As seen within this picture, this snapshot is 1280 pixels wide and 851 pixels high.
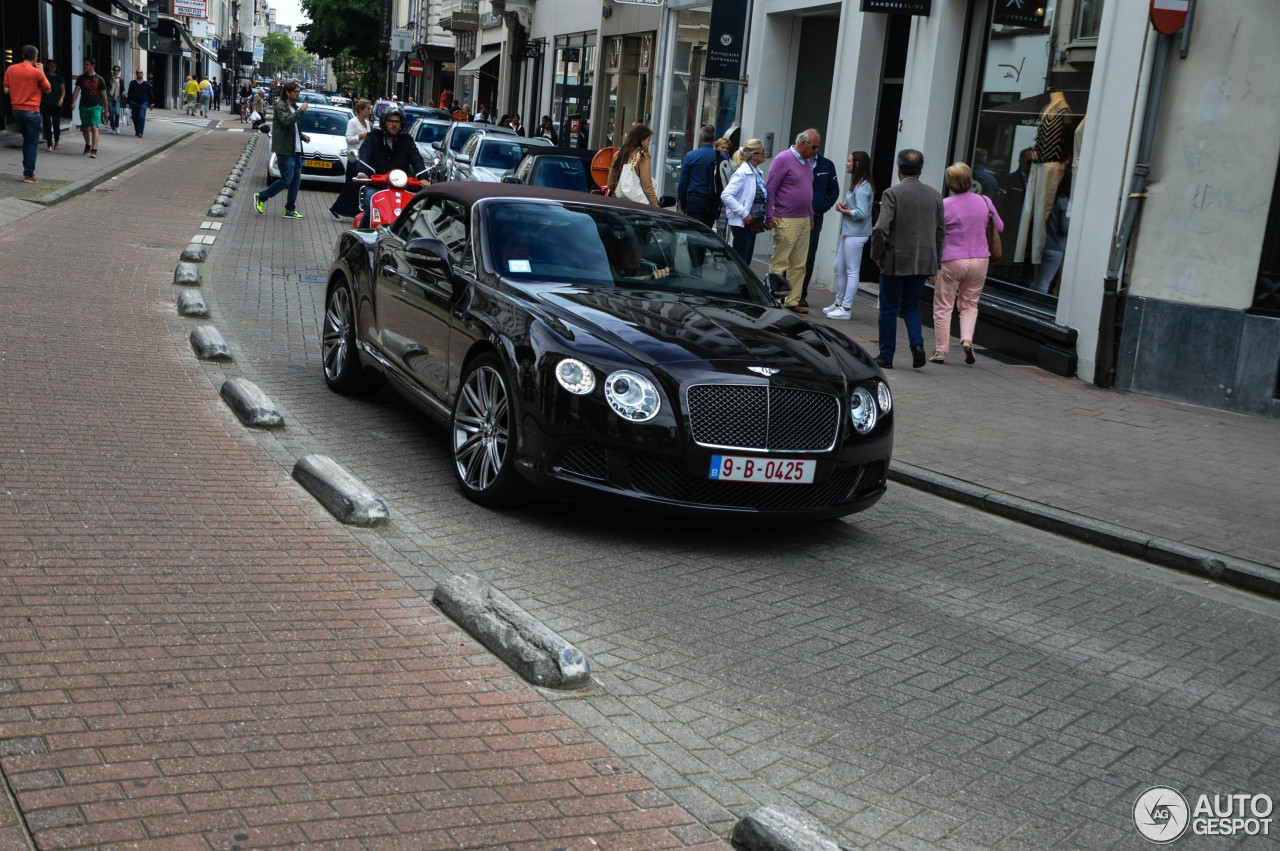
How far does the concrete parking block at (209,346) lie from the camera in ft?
31.0

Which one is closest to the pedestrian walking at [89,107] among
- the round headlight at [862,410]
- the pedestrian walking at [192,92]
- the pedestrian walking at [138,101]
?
the pedestrian walking at [138,101]

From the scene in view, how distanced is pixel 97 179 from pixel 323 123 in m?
6.49

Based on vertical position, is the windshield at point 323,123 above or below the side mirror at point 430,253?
above

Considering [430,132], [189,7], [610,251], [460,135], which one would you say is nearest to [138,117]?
[430,132]

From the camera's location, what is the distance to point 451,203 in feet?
25.3

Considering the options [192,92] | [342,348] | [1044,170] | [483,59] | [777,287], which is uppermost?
[483,59]

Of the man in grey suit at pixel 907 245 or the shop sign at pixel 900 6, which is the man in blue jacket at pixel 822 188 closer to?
the shop sign at pixel 900 6

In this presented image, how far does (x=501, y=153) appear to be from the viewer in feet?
69.9

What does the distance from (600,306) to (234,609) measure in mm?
2520

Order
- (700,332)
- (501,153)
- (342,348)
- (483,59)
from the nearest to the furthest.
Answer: (700,332) < (342,348) < (501,153) < (483,59)

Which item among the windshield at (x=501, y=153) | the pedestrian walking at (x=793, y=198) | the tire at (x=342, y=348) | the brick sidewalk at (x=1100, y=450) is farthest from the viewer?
the windshield at (x=501, y=153)

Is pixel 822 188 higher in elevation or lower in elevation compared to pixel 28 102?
lower

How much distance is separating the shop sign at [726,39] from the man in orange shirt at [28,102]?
35.3 ft

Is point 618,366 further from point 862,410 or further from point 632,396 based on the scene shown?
point 862,410
